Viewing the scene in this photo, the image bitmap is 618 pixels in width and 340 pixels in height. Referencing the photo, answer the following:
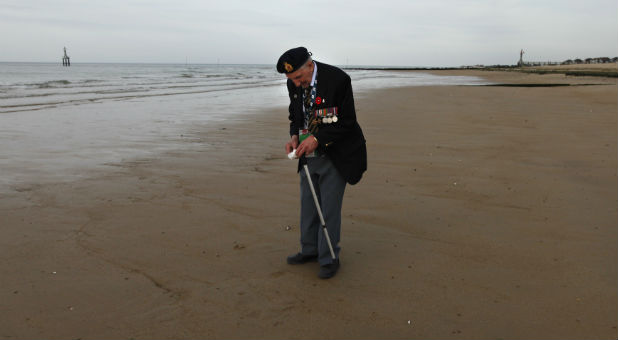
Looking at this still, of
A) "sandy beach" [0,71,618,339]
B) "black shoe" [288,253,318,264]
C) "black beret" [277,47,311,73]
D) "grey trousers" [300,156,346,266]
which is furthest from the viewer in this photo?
"black shoe" [288,253,318,264]

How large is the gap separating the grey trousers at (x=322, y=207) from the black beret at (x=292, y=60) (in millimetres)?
679

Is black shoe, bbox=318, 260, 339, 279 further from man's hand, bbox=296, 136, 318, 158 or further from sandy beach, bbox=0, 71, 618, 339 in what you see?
man's hand, bbox=296, 136, 318, 158

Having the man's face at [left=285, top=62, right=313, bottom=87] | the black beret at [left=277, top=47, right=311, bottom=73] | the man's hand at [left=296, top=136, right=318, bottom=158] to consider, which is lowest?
the man's hand at [left=296, top=136, right=318, bottom=158]

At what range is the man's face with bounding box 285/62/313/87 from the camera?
10.3ft

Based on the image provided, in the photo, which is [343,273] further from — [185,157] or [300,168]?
[185,157]

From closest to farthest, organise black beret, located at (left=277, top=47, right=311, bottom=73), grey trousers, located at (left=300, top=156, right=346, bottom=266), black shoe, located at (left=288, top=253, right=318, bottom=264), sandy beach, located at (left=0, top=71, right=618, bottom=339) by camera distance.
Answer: sandy beach, located at (left=0, top=71, right=618, bottom=339), black beret, located at (left=277, top=47, right=311, bottom=73), grey trousers, located at (left=300, top=156, right=346, bottom=266), black shoe, located at (left=288, top=253, right=318, bottom=264)

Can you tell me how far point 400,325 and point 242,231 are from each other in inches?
74.3

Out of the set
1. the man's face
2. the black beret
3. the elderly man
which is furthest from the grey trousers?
the black beret

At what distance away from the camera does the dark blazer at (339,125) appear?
10.4ft

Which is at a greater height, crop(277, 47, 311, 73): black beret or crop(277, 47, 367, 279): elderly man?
crop(277, 47, 311, 73): black beret

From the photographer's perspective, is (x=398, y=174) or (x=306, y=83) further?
(x=398, y=174)

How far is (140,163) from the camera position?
22.3 ft

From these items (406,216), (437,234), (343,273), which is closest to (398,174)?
(406,216)

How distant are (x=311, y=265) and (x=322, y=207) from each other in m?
0.51
